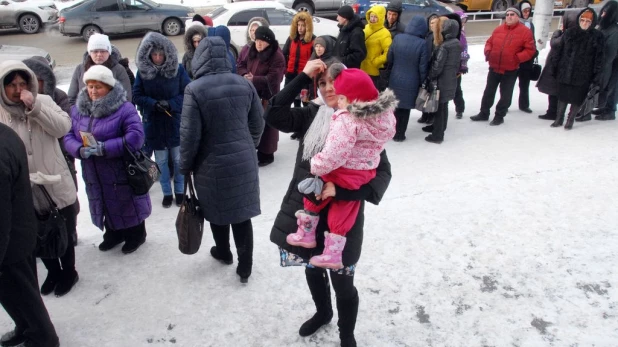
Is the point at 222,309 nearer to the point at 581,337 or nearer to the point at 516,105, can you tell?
the point at 581,337

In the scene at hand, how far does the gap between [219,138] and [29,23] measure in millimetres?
17673

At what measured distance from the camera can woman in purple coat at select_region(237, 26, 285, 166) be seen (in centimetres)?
564

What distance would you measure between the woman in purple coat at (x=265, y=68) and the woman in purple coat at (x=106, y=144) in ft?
7.27

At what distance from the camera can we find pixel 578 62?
21.5ft

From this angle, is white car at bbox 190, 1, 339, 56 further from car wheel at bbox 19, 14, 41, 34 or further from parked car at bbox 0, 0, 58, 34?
car wheel at bbox 19, 14, 41, 34

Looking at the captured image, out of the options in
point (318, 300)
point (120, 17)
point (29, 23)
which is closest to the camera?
point (318, 300)

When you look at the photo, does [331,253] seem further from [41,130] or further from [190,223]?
[41,130]

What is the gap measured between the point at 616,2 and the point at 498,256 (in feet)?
15.3

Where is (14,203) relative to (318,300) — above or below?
above

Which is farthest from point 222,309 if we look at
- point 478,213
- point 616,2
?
point 616,2

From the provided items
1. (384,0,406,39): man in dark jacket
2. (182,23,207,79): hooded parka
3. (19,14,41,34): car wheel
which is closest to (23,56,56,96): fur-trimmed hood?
(182,23,207,79): hooded parka

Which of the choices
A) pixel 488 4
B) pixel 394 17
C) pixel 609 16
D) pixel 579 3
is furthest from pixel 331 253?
pixel 579 3

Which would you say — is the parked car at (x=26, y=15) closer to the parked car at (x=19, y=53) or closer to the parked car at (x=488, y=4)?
the parked car at (x=19, y=53)

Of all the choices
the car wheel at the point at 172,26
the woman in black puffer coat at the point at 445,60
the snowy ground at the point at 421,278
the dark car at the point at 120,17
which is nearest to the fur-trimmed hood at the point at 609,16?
the woman in black puffer coat at the point at 445,60
